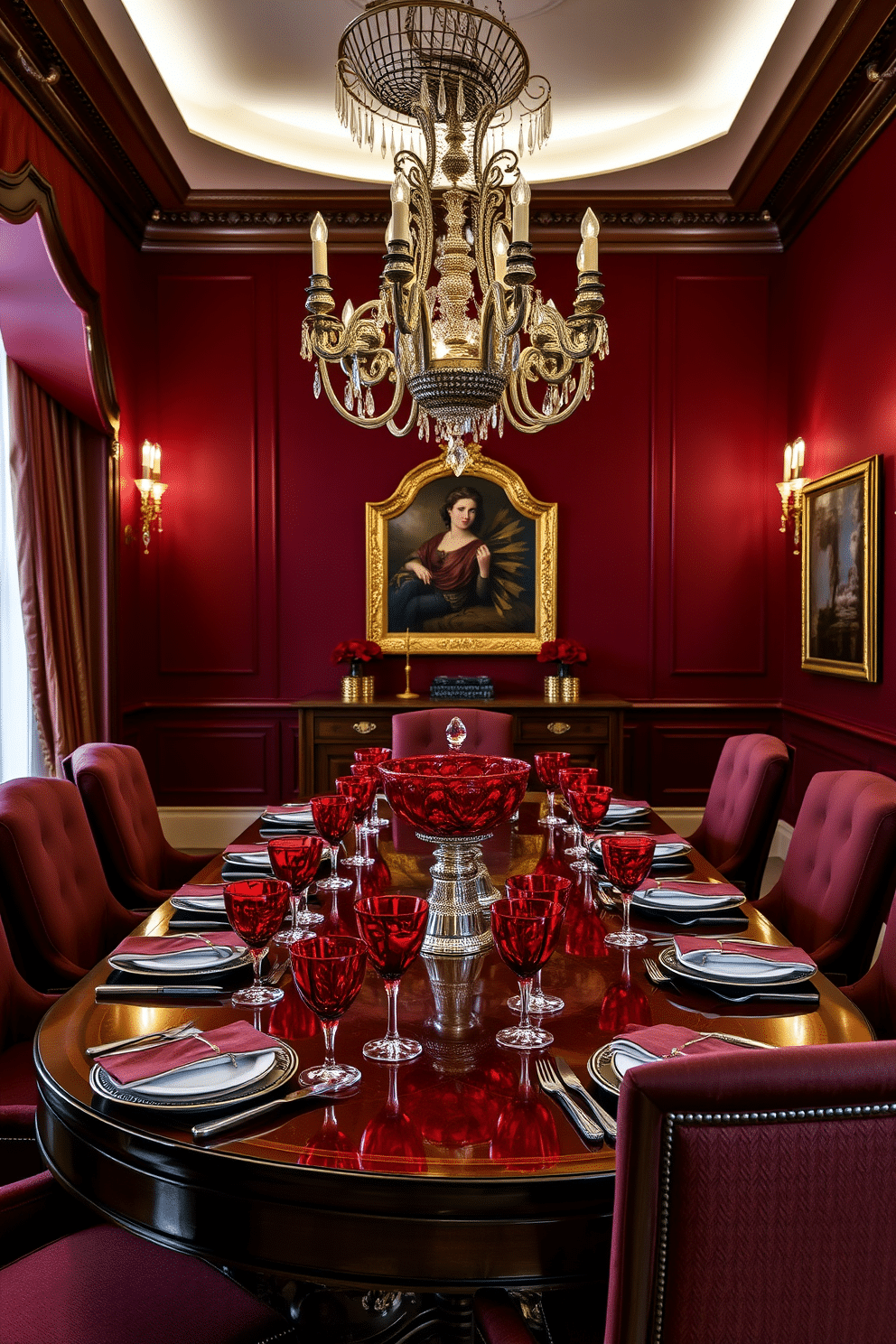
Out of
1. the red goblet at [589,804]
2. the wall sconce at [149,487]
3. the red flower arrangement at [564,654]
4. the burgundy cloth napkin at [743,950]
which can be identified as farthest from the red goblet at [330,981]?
the wall sconce at [149,487]

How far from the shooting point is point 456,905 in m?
1.67

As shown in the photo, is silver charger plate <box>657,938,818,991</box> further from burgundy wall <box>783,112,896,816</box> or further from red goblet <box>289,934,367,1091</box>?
burgundy wall <box>783,112,896,816</box>

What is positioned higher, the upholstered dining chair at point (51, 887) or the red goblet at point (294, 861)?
the red goblet at point (294, 861)

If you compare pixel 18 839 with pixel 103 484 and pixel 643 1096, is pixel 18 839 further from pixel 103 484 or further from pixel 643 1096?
pixel 103 484

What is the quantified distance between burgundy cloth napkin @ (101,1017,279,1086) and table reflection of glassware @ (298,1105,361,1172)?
0.19m

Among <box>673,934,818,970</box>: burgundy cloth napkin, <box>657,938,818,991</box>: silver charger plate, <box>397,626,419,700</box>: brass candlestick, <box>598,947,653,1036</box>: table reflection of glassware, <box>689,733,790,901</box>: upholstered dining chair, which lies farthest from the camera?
<box>397,626,419,700</box>: brass candlestick

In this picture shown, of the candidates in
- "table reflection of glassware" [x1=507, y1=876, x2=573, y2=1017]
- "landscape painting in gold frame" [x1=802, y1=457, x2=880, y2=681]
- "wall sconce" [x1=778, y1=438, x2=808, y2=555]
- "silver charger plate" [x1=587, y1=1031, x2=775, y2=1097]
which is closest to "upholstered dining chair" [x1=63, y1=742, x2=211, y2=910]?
"table reflection of glassware" [x1=507, y1=876, x2=573, y2=1017]

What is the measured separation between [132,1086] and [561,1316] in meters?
0.60

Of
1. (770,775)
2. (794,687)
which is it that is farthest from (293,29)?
(794,687)

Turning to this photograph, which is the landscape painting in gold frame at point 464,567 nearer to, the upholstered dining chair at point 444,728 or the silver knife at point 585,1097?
the upholstered dining chair at point 444,728

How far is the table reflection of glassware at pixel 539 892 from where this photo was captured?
1.32m

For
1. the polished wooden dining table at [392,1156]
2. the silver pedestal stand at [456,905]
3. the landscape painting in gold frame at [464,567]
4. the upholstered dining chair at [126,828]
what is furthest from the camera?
the landscape painting in gold frame at [464,567]

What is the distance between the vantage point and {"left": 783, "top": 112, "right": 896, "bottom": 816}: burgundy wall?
149 inches

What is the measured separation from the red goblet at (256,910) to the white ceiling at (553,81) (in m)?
3.38
